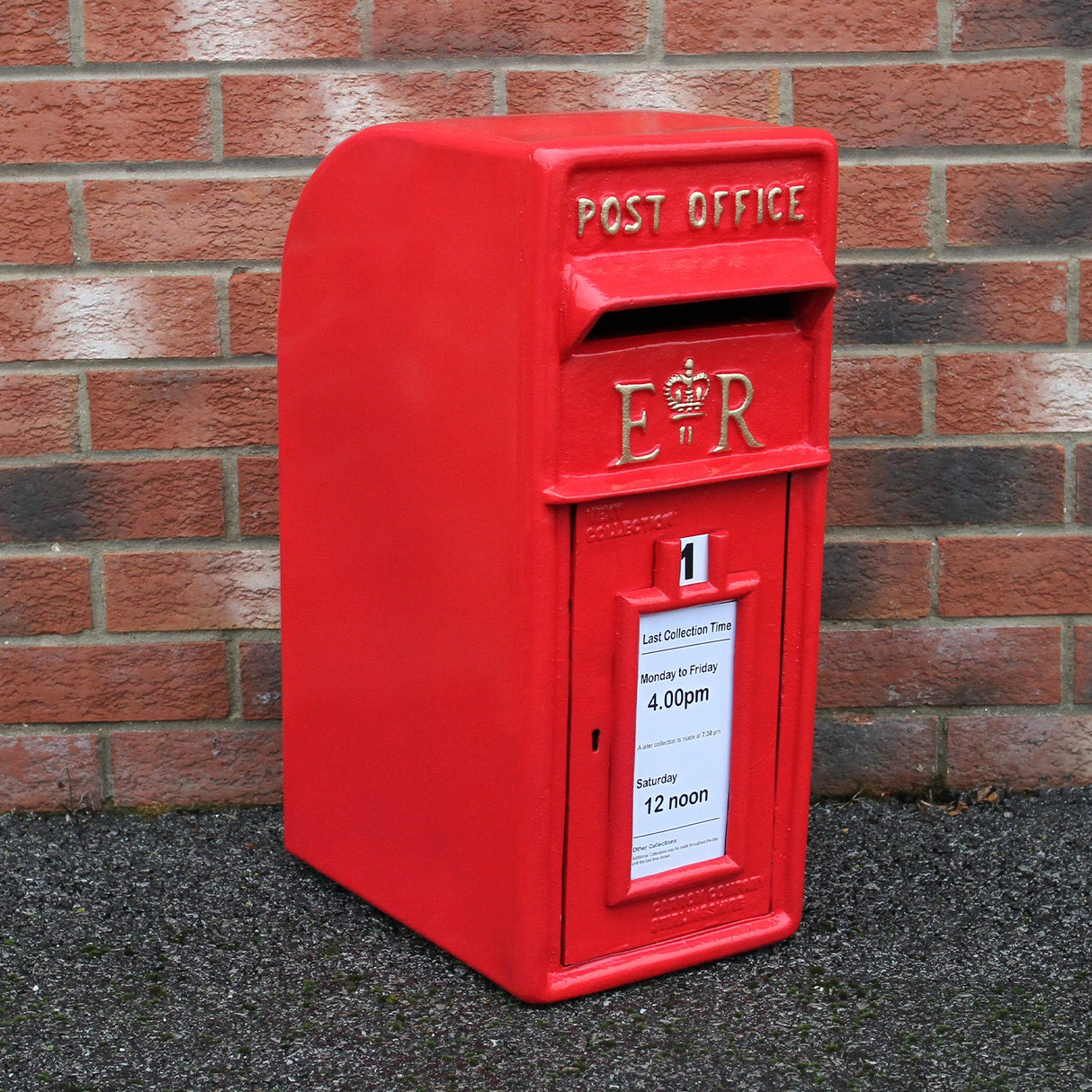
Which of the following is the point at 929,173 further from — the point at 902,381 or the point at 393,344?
the point at 393,344

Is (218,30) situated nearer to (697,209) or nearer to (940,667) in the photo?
(697,209)

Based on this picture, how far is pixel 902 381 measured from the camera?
8.36 ft

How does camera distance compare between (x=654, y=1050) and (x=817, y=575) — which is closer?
(x=654, y=1050)

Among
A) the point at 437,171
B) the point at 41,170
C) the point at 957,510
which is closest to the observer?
the point at 437,171

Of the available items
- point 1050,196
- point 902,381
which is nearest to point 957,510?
point 902,381

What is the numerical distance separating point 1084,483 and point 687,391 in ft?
3.29

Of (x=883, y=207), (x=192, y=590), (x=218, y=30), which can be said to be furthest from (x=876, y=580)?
(x=218, y=30)

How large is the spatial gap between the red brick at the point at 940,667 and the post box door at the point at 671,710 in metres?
0.55

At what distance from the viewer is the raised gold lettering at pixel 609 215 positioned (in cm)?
182

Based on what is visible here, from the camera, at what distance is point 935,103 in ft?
8.07

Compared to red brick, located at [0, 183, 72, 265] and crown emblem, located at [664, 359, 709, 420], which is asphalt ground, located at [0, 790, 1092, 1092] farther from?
red brick, located at [0, 183, 72, 265]

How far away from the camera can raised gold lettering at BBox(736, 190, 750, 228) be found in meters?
1.91

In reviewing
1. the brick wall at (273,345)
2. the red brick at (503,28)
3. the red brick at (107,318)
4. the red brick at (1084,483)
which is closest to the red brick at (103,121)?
the brick wall at (273,345)

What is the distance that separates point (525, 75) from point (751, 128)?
1.90 ft
